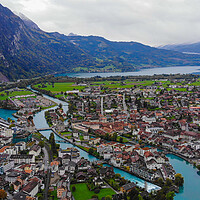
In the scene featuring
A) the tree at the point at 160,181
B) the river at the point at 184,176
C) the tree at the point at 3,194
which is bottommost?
the river at the point at 184,176

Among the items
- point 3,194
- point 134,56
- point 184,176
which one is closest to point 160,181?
point 184,176

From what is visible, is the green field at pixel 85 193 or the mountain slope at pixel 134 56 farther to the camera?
the mountain slope at pixel 134 56

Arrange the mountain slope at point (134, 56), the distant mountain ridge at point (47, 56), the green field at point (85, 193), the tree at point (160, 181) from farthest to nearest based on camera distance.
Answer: the mountain slope at point (134, 56), the distant mountain ridge at point (47, 56), the tree at point (160, 181), the green field at point (85, 193)

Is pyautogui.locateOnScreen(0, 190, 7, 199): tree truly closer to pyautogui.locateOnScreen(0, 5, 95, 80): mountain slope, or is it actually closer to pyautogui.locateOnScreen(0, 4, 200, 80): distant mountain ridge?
pyautogui.locateOnScreen(0, 4, 200, 80): distant mountain ridge

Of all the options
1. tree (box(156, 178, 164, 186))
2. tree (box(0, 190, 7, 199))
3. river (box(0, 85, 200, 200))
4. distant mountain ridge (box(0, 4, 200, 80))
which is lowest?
→ river (box(0, 85, 200, 200))

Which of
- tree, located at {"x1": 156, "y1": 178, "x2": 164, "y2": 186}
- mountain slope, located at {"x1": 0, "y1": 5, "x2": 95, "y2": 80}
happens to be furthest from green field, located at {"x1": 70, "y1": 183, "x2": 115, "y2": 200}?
Answer: mountain slope, located at {"x1": 0, "y1": 5, "x2": 95, "y2": 80}

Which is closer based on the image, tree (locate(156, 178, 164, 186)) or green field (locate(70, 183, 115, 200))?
green field (locate(70, 183, 115, 200))

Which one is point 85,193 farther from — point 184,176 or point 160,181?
point 184,176

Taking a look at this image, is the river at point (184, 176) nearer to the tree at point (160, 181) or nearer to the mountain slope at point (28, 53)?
the tree at point (160, 181)

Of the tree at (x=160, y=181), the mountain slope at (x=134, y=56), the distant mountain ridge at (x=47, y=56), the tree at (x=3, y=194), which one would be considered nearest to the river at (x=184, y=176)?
the tree at (x=160, y=181)
